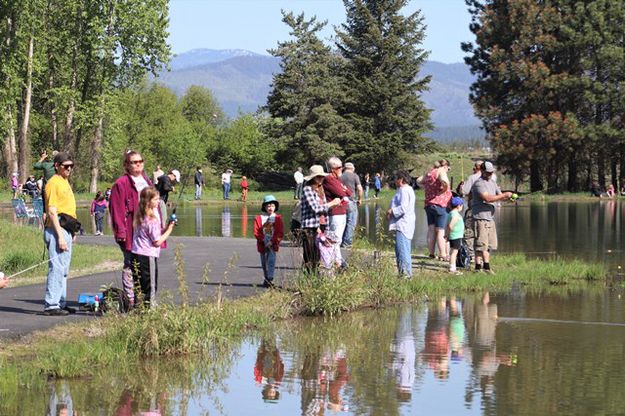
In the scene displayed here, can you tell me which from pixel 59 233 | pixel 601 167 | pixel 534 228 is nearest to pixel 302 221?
pixel 59 233

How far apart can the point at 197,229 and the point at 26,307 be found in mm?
18767

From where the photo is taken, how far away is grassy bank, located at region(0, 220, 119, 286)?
60.0 ft

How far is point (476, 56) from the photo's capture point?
72.0 metres

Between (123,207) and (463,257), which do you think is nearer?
(123,207)

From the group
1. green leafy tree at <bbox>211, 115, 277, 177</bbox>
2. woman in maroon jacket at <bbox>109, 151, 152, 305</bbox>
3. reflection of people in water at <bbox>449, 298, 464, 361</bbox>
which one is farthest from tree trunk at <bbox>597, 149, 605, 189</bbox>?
woman in maroon jacket at <bbox>109, 151, 152, 305</bbox>

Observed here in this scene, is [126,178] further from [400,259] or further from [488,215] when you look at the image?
[488,215]

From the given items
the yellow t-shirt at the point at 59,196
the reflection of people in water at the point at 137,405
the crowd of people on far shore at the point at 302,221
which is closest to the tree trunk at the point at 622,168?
the crowd of people on far shore at the point at 302,221

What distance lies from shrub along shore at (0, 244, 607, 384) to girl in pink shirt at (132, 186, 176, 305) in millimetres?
453

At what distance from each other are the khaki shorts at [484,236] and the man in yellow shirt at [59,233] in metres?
7.34

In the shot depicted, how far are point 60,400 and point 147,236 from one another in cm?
355

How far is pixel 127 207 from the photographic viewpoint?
12.8 metres

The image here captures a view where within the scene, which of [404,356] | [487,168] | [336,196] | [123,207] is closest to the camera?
[404,356]

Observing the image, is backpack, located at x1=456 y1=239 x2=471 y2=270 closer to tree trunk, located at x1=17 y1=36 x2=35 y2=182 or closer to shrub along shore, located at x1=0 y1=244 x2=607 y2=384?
shrub along shore, located at x1=0 y1=244 x2=607 y2=384

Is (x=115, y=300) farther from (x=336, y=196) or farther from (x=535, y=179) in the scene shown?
(x=535, y=179)
